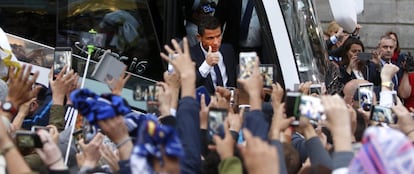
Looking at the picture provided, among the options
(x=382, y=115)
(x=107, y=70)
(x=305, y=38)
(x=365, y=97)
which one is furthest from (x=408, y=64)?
(x=107, y=70)

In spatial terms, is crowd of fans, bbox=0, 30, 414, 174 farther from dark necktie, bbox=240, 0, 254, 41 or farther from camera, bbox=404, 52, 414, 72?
camera, bbox=404, 52, 414, 72

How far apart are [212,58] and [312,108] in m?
3.64

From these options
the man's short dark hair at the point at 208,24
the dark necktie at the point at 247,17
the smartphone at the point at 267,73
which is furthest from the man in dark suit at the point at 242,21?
the smartphone at the point at 267,73

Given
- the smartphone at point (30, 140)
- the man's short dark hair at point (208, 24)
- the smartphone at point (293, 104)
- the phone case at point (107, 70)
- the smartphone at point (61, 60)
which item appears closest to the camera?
A: the smartphone at point (30, 140)

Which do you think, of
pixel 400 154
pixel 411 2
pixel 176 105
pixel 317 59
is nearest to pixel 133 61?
pixel 317 59

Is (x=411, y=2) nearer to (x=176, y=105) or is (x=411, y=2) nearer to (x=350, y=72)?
(x=350, y=72)

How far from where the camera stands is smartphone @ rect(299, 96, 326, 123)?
4.36m

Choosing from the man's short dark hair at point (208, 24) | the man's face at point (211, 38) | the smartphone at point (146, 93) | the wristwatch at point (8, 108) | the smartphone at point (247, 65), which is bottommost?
the wristwatch at point (8, 108)

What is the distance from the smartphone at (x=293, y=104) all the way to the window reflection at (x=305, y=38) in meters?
4.31

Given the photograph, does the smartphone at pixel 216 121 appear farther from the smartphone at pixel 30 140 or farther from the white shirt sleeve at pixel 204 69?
the white shirt sleeve at pixel 204 69

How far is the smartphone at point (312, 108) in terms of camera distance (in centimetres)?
436

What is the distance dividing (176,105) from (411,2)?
40.9 feet

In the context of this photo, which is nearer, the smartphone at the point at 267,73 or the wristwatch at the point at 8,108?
the wristwatch at the point at 8,108

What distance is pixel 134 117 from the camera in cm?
467
